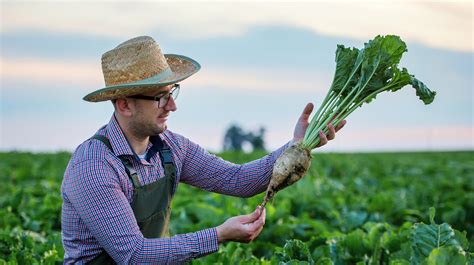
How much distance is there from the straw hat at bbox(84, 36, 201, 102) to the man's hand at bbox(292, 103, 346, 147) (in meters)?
0.65

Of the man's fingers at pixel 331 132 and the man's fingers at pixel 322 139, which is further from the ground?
the man's fingers at pixel 331 132

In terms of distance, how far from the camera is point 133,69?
12.8 feet

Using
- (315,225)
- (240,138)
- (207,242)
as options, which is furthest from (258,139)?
(207,242)

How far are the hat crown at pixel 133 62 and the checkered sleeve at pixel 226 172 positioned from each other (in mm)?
544

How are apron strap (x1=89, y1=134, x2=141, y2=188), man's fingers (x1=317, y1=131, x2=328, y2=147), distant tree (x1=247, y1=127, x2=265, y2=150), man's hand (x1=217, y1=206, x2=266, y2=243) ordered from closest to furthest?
man's hand (x1=217, y1=206, x2=266, y2=243)
apron strap (x1=89, y1=134, x2=141, y2=188)
man's fingers (x1=317, y1=131, x2=328, y2=147)
distant tree (x1=247, y1=127, x2=265, y2=150)

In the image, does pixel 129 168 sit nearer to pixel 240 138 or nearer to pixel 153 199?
pixel 153 199

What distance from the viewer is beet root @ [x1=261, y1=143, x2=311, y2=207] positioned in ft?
13.3

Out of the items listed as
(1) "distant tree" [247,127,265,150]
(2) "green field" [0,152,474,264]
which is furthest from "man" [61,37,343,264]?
(1) "distant tree" [247,127,265,150]

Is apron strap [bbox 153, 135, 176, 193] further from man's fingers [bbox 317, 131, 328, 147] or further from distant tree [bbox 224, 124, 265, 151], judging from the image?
distant tree [bbox 224, 124, 265, 151]

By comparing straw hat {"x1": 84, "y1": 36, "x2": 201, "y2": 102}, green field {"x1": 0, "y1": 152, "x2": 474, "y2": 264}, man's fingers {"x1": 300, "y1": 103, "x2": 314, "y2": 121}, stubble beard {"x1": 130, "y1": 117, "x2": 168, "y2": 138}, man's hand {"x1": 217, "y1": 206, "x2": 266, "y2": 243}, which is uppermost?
straw hat {"x1": 84, "y1": 36, "x2": 201, "y2": 102}

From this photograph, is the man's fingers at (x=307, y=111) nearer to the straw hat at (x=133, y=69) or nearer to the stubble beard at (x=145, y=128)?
the straw hat at (x=133, y=69)

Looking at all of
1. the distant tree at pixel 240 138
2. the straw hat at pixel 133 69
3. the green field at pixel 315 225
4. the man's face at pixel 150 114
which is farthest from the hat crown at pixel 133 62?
the distant tree at pixel 240 138

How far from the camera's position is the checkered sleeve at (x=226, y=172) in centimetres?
430

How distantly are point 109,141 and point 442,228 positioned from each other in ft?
5.45
